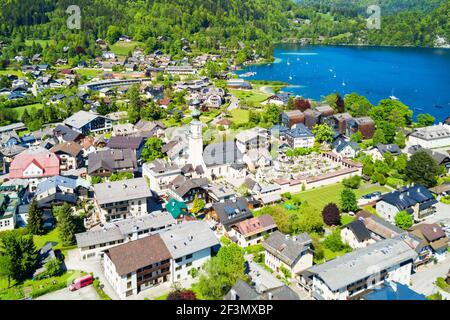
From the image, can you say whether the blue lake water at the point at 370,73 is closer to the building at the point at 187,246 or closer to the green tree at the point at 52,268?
the building at the point at 187,246

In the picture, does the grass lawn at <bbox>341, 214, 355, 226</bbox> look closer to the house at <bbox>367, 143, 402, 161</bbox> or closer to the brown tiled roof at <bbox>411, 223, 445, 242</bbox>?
the brown tiled roof at <bbox>411, 223, 445, 242</bbox>

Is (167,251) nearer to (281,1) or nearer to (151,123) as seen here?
(151,123)

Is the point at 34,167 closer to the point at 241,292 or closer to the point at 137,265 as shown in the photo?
the point at 137,265

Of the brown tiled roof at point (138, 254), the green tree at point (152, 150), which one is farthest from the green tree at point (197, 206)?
the green tree at point (152, 150)

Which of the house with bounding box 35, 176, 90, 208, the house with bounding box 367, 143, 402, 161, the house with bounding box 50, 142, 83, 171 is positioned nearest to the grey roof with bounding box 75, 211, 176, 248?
the house with bounding box 35, 176, 90, 208

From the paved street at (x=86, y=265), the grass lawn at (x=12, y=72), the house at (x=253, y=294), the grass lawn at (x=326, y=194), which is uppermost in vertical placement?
the grass lawn at (x=12, y=72)

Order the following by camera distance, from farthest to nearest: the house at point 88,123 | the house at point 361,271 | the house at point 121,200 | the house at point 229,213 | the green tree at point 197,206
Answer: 1. the house at point 88,123
2. the green tree at point 197,206
3. the house at point 121,200
4. the house at point 229,213
5. the house at point 361,271
